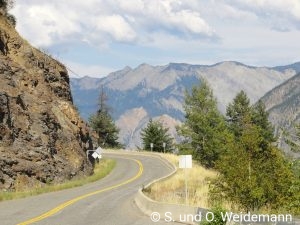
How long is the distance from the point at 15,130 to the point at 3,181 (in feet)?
16.9

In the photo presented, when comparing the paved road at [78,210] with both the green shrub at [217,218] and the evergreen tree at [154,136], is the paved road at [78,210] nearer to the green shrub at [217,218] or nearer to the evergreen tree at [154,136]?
the green shrub at [217,218]

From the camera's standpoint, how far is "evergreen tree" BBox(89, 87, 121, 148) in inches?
3413

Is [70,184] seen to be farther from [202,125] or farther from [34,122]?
[202,125]

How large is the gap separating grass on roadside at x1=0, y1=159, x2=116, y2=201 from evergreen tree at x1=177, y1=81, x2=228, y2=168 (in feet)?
34.6

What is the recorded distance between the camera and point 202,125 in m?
63.0

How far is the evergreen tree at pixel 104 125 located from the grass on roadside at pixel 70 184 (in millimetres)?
24469

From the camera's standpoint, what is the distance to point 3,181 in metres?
34.2

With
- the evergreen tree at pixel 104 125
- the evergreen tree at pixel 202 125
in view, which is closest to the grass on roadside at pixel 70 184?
the evergreen tree at pixel 202 125

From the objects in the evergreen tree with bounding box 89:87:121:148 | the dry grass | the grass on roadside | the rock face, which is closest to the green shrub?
the dry grass

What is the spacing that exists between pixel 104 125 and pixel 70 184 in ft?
155

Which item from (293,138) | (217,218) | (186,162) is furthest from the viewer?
(186,162)

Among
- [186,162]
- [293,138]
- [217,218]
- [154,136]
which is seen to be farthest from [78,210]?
[154,136]

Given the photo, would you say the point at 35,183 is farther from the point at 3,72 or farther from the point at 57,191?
the point at 3,72

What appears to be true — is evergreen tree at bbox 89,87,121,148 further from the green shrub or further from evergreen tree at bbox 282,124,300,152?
the green shrub
